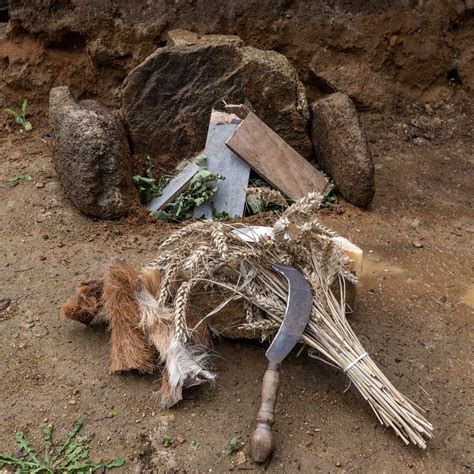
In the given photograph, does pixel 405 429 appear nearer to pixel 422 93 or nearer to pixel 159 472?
pixel 159 472

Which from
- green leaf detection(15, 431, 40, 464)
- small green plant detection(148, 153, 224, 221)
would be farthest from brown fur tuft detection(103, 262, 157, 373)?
small green plant detection(148, 153, 224, 221)

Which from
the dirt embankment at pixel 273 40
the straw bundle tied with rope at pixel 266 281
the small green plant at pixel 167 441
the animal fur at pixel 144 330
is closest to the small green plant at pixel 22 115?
the dirt embankment at pixel 273 40

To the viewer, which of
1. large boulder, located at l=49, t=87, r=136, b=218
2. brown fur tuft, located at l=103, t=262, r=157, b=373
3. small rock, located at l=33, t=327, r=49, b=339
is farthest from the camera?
large boulder, located at l=49, t=87, r=136, b=218

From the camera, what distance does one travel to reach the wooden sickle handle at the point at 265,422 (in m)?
2.60

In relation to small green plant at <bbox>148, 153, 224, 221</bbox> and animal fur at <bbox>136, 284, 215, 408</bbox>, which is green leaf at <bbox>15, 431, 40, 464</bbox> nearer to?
animal fur at <bbox>136, 284, 215, 408</bbox>

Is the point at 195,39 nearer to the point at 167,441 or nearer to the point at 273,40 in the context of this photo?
the point at 273,40

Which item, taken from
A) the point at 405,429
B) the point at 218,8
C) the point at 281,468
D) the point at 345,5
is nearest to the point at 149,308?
the point at 281,468

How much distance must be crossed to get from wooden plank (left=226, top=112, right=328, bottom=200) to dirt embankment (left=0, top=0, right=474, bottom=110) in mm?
1215

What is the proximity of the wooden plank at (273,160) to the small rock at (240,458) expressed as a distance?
2.32 m

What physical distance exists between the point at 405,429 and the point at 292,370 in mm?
575

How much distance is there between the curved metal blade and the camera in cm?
279

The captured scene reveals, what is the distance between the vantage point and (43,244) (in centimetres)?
409

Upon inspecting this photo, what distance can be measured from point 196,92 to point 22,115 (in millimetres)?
1632

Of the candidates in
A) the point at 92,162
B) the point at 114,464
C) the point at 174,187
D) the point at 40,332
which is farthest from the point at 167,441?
the point at 174,187
